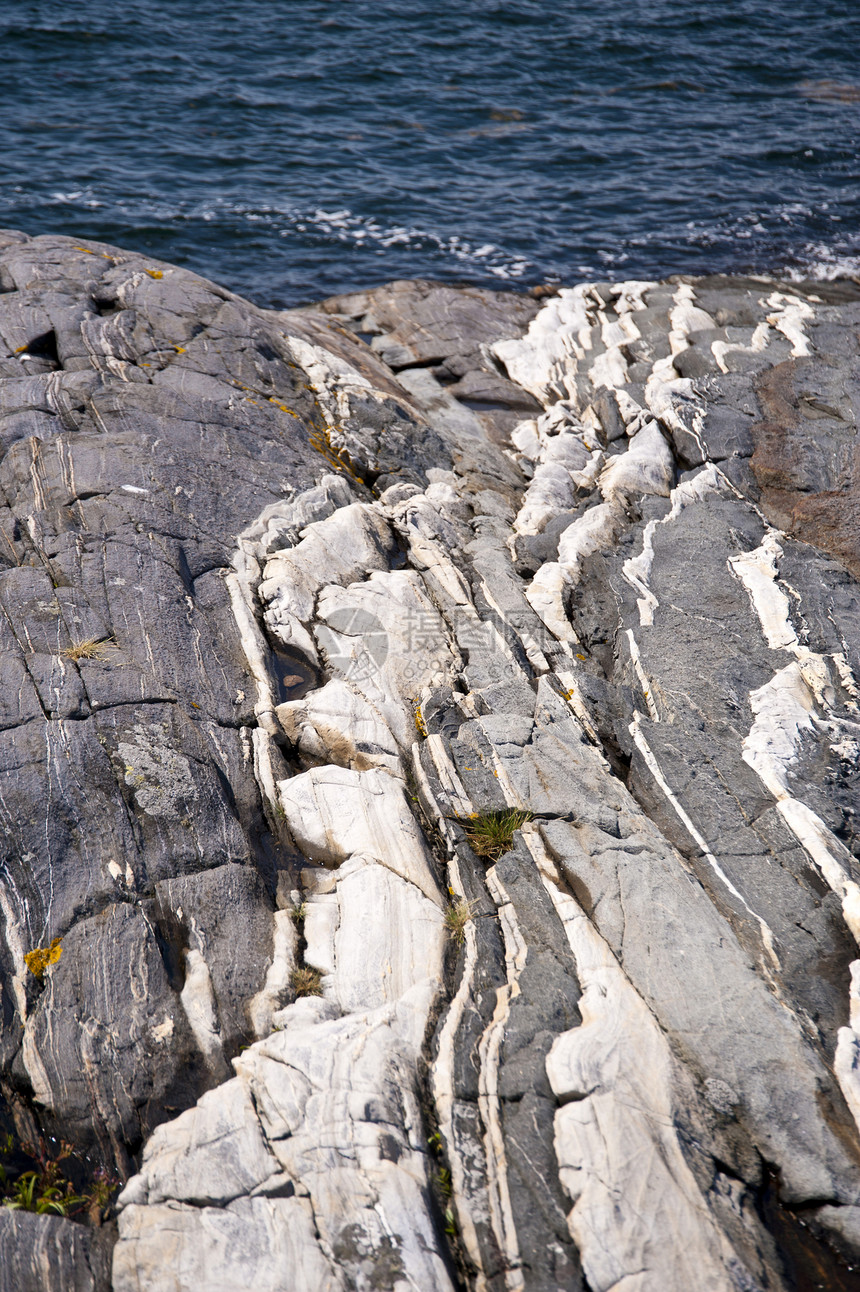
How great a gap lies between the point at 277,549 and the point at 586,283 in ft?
46.6

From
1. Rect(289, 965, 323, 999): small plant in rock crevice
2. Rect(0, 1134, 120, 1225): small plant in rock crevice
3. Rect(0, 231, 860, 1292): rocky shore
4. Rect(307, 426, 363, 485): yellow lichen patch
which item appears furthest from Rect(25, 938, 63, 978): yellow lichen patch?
Rect(307, 426, 363, 485): yellow lichen patch

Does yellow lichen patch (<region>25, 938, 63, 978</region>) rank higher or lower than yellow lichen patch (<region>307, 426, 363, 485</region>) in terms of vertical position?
lower

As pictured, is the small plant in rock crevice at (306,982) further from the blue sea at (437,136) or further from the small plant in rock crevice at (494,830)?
the blue sea at (437,136)

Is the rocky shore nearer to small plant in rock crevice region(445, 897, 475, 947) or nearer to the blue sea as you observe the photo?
small plant in rock crevice region(445, 897, 475, 947)

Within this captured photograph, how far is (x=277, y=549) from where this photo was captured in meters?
10.2

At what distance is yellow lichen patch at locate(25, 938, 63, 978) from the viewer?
20.6 ft

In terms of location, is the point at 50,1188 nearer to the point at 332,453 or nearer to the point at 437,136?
the point at 332,453

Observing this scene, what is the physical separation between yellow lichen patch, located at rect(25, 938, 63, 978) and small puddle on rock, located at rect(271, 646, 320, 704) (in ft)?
10.9

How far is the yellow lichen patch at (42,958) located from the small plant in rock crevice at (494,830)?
3733 millimetres

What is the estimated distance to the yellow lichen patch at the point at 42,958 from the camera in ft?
20.6

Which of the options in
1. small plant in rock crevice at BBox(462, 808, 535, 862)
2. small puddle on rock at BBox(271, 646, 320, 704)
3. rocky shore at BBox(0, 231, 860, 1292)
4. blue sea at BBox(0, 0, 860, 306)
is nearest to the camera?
rocky shore at BBox(0, 231, 860, 1292)

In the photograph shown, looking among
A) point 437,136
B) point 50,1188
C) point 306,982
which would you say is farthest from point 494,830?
point 437,136

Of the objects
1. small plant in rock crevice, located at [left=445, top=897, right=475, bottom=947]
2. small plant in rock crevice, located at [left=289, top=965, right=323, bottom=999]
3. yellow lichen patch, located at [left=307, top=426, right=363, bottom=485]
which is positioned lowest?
small plant in rock crevice, located at [left=289, top=965, right=323, bottom=999]

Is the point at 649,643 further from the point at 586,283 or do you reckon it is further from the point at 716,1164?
the point at 586,283
